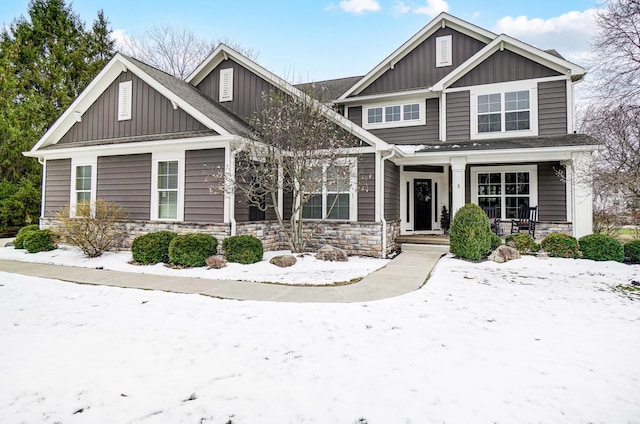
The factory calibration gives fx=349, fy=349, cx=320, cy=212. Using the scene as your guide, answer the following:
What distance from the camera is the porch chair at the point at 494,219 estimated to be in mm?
10485

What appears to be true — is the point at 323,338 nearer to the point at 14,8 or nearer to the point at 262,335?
the point at 262,335

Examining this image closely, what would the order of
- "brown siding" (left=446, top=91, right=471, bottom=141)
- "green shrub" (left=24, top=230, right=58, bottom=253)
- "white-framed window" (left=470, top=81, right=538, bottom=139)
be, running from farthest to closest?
"brown siding" (left=446, top=91, right=471, bottom=141)
"white-framed window" (left=470, top=81, right=538, bottom=139)
"green shrub" (left=24, top=230, right=58, bottom=253)

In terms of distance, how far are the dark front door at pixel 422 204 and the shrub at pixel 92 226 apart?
369 inches

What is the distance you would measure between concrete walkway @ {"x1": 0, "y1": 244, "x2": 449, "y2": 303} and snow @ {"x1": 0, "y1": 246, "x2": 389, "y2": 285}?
32cm

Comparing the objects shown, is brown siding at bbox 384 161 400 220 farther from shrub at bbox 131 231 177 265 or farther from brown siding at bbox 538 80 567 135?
shrub at bbox 131 231 177 265

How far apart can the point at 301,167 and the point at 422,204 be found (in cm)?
582

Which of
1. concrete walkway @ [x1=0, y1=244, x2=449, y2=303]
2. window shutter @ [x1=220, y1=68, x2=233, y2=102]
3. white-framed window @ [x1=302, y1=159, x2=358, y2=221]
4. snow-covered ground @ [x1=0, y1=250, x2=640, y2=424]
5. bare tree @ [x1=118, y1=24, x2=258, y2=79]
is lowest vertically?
snow-covered ground @ [x1=0, y1=250, x2=640, y2=424]

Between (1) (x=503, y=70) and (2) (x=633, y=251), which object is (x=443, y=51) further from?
(2) (x=633, y=251)

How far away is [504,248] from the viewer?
27.7 ft

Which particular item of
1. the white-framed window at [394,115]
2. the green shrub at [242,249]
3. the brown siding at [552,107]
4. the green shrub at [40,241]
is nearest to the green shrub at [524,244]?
the brown siding at [552,107]

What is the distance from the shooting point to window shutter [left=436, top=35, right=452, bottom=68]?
40.2ft

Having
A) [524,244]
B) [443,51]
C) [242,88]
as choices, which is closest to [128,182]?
[242,88]

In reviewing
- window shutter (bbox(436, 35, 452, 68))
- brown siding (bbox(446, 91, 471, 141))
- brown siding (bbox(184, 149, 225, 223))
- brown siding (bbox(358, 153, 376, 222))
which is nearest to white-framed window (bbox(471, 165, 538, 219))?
brown siding (bbox(446, 91, 471, 141))

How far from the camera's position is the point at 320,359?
328cm
